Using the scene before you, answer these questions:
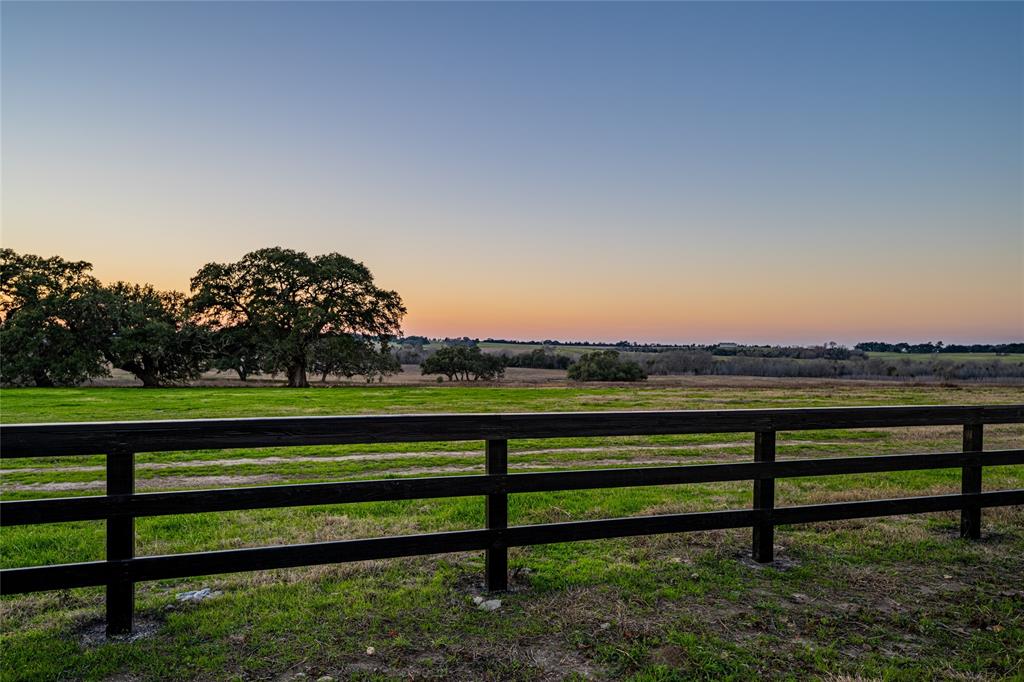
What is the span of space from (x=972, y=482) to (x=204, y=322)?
48430 millimetres

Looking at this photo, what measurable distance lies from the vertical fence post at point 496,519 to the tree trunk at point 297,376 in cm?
4200

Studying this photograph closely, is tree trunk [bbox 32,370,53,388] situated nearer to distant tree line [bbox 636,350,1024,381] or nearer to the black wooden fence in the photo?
the black wooden fence

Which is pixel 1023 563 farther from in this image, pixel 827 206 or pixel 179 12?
pixel 827 206

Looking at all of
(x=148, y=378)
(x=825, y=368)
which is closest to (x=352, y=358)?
(x=148, y=378)

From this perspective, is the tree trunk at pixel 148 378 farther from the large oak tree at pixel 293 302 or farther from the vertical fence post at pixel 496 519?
the vertical fence post at pixel 496 519

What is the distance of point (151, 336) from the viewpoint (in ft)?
132

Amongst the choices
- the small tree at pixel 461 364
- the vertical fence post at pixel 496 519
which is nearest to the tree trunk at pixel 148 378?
the small tree at pixel 461 364

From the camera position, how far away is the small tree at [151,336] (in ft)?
132

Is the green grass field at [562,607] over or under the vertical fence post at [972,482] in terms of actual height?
under

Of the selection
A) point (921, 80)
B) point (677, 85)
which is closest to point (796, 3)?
point (921, 80)

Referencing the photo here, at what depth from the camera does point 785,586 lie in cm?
492

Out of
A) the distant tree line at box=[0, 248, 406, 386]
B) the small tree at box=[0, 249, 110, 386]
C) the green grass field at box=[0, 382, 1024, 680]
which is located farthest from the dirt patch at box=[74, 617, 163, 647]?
the small tree at box=[0, 249, 110, 386]

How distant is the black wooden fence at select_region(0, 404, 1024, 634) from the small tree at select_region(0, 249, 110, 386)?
142 feet

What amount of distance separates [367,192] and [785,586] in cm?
2562
